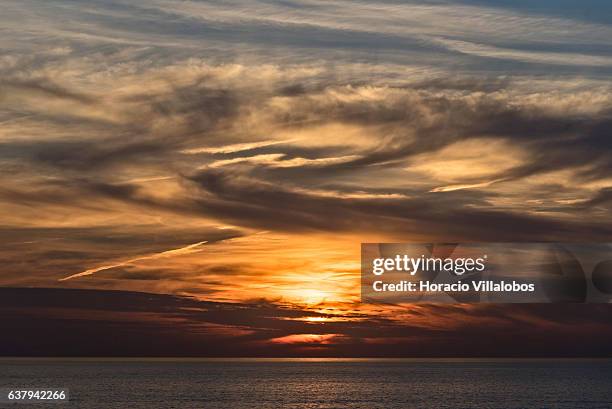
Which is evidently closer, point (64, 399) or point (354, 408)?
point (354, 408)

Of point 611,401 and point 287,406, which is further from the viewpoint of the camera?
point 611,401

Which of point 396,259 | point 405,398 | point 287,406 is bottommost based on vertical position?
point 405,398

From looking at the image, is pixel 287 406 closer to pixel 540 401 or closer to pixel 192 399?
pixel 192 399

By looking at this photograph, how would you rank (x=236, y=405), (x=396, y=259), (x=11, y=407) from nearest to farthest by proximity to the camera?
1. (x=396, y=259)
2. (x=11, y=407)
3. (x=236, y=405)

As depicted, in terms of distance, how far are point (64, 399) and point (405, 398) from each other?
262ft

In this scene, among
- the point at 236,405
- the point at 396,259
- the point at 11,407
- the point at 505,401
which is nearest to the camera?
the point at 396,259

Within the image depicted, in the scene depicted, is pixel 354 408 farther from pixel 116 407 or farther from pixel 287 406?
pixel 116 407

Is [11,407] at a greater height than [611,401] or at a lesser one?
greater

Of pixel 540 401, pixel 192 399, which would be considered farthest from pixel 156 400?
pixel 540 401

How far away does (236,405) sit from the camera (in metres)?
173

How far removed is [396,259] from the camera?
8294 cm

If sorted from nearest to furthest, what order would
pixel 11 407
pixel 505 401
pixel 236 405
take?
pixel 11 407
pixel 236 405
pixel 505 401

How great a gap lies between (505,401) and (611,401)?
26963mm

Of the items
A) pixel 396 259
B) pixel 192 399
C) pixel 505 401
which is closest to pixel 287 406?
pixel 192 399
